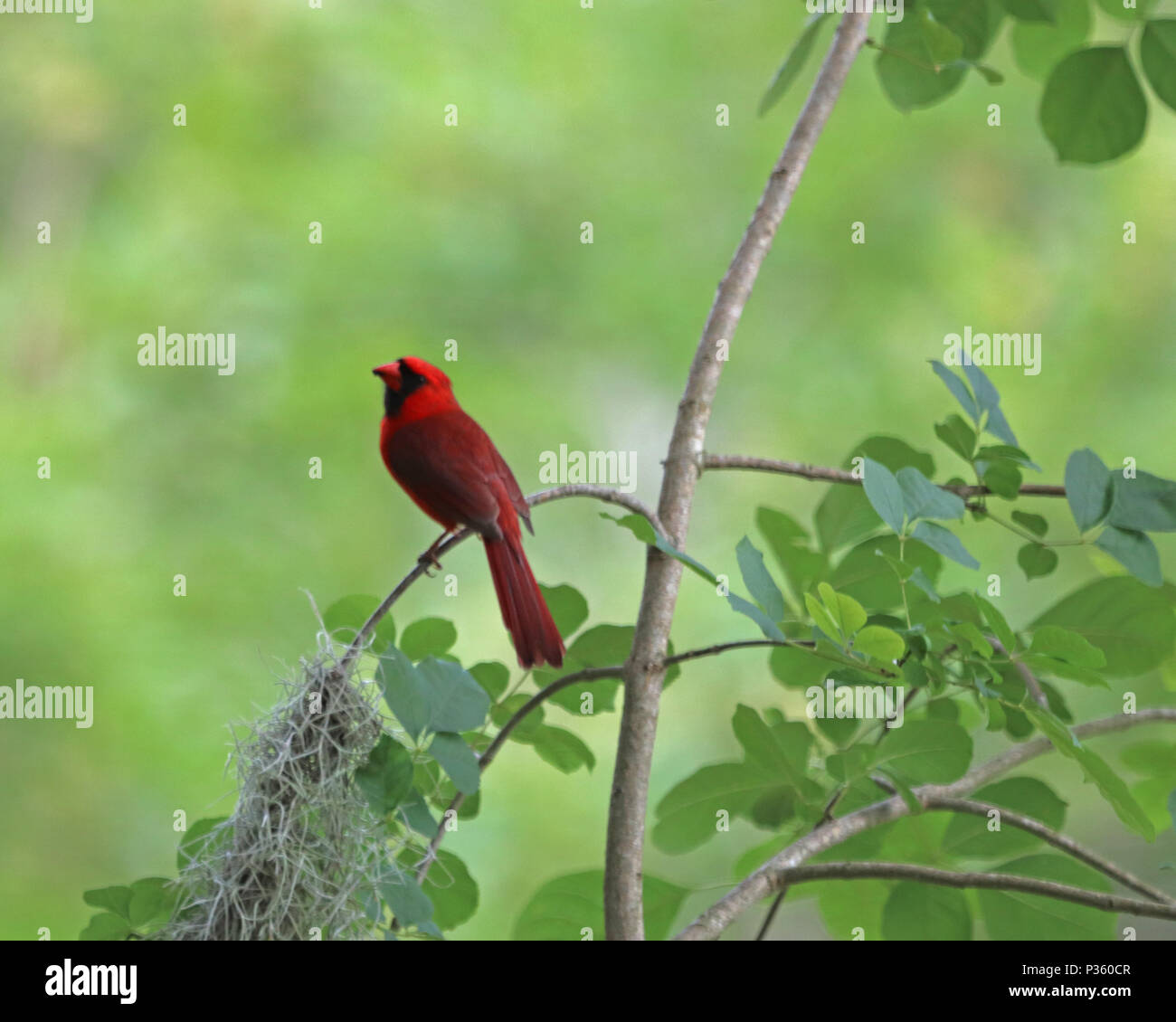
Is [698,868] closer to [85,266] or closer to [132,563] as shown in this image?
[132,563]

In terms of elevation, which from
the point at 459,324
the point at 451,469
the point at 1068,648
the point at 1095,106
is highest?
the point at 459,324

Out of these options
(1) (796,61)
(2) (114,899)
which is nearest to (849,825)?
(2) (114,899)

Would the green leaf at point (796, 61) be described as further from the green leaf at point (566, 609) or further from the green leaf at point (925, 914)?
the green leaf at point (925, 914)

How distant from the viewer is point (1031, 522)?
1058 millimetres

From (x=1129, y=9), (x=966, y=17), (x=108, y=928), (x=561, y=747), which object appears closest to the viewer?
(x=108, y=928)

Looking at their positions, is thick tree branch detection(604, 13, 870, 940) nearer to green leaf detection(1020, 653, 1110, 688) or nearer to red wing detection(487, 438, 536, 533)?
red wing detection(487, 438, 536, 533)

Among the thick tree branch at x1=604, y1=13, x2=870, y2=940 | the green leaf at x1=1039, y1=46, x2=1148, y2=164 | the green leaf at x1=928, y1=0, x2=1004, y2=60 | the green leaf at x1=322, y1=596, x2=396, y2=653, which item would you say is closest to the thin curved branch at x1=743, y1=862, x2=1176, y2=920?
the thick tree branch at x1=604, y1=13, x2=870, y2=940

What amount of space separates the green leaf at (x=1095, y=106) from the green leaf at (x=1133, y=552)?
60 centimetres

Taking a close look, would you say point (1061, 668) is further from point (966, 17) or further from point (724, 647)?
point (966, 17)

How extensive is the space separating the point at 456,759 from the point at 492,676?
0.27 metres

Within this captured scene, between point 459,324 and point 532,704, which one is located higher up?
point 459,324

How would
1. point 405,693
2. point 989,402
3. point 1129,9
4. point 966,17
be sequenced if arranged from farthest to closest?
point 966,17 < point 1129,9 < point 989,402 < point 405,693
